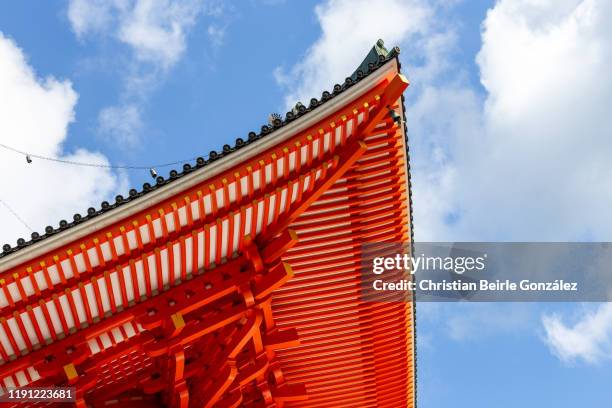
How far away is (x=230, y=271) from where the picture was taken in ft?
46.7

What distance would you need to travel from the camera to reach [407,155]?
15.1m

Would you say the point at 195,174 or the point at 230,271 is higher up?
the point at 195,174

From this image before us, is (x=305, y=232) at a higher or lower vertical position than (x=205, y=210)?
higher

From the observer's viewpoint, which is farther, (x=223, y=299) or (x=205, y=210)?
(x=223, y=299)

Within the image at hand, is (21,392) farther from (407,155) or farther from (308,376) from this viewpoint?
(407,155)

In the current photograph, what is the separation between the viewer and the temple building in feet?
40.4

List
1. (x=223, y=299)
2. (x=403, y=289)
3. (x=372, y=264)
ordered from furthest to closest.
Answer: (x=403, y=289)
(x=372, y=264)
(x=223, y=299)

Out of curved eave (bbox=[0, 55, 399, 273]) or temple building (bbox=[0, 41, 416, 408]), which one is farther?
temple building (bbox=[0, 41, 416, 408])

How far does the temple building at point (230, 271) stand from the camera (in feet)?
40.4

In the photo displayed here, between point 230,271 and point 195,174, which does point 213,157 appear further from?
point 230,271

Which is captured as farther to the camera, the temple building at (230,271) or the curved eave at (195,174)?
the temple building at (230,271)

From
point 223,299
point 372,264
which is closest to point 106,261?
point 223,299

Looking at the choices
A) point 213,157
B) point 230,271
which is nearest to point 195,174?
point 213,157

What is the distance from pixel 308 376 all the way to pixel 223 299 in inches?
156
